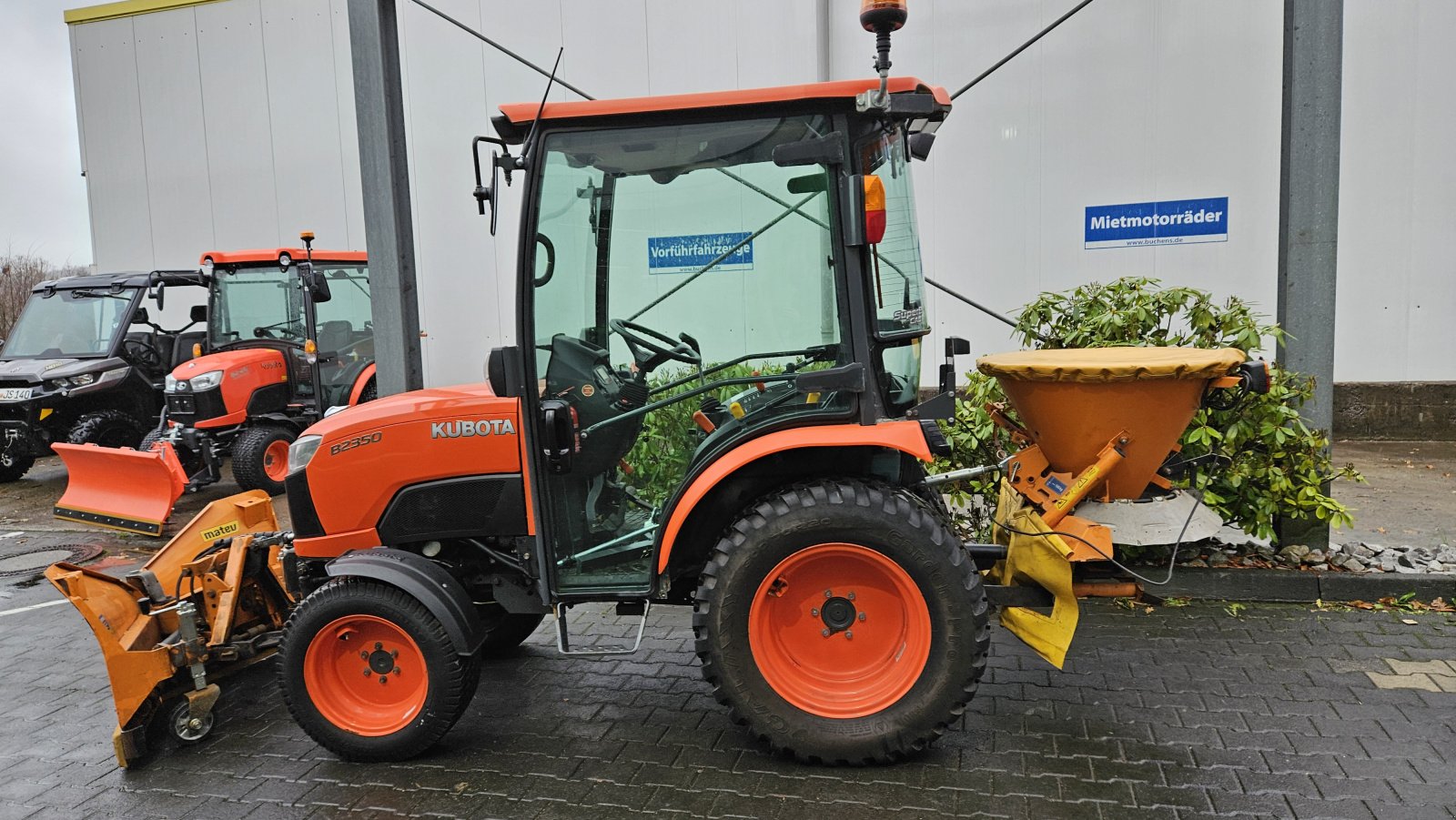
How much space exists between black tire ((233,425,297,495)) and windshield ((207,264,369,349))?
42.5 inches

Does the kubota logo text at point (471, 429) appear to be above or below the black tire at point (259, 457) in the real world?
above

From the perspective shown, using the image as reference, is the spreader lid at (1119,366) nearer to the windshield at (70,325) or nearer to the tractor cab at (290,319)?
the tractor cab at (290,319)

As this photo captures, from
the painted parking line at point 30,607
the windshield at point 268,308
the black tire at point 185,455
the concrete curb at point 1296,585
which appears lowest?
the painted parking line at point 30,607

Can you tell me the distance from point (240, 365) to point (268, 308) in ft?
3.27

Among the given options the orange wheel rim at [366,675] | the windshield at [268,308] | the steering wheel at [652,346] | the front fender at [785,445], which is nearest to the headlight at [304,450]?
the orange wheel rim at [366,675]

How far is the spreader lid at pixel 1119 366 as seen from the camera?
362cm

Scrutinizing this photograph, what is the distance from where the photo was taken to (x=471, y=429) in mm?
3541

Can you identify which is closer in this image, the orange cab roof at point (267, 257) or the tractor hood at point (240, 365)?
the tractor hood at point (240, 365)

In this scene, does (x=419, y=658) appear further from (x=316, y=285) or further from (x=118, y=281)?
(x=118, y=281)

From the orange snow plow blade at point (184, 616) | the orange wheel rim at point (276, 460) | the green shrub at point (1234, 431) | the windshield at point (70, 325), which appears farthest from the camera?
the windshield at point (70, 325)

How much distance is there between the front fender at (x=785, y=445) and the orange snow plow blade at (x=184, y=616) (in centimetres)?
181

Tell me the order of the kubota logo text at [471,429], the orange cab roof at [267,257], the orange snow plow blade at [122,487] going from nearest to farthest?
the kubota logo text at [471,429] < the orange snow plow blade at [122,487] < the orange cab roof at [267,257]

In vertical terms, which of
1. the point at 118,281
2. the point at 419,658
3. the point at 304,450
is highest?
the point at 118,281

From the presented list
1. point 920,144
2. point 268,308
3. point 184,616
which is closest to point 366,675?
point 184,616
